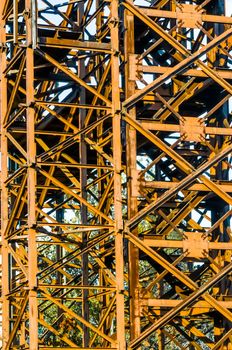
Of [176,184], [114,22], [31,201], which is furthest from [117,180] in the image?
[114,22]

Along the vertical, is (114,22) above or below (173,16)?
below

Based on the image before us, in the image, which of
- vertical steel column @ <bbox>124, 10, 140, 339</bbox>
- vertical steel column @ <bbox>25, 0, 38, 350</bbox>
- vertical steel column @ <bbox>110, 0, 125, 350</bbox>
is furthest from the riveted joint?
vertical steel column @ <bbox>25, 0, 38, 350</bbox>

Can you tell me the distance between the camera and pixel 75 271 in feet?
250

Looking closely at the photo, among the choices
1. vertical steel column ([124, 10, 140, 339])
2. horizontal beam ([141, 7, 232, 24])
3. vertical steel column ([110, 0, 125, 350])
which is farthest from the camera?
horizontal beam ([141, 7, 232, 24])

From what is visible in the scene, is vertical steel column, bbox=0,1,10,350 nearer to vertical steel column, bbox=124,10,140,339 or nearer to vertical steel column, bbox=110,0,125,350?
vertical steel column, bbox=124,10,140,339

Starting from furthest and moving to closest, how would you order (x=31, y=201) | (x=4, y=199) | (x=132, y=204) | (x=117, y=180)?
(x=4, y=199)
(x=132, y=204)
(x=117, y=180)
(x=31, y=201)

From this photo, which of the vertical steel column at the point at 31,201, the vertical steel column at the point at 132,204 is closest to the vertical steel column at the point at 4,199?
the vertical steel column at the point at 31,201

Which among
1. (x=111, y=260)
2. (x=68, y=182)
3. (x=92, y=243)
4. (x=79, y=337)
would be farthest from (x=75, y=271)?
(x=92, y=243)

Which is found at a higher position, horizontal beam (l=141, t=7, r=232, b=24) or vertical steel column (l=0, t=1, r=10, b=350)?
horizontal beam (l=141, t=7, r=232, b=24)

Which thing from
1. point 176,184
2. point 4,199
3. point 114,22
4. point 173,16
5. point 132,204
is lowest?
point 132,204

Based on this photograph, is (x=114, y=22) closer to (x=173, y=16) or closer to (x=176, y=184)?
(x=173, y=16)

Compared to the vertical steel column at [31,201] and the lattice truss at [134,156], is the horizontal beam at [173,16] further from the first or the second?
the vertical steel column at [31,201]

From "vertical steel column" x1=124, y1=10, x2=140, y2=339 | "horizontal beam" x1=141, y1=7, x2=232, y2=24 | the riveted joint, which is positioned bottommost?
"vertical steel column" x1=124, y1=10, x2=140, y2=339

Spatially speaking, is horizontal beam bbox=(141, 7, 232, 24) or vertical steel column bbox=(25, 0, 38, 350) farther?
horizontal beam bbox=(141, 7, 232, 24)
